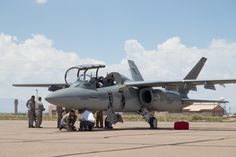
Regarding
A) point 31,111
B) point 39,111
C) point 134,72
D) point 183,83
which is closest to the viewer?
point 183,83

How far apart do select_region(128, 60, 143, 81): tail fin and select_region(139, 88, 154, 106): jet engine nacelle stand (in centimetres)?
471

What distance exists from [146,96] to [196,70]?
5.80 m

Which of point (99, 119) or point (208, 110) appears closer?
point (99, 119)

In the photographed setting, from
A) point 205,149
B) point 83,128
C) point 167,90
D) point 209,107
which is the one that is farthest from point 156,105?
point 209,107

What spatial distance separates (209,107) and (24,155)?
146775mm

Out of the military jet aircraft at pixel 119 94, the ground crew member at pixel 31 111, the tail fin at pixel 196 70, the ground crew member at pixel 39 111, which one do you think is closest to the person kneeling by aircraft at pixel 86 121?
the military jet aircraft at pixel 119 94

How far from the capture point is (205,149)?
1009 cm

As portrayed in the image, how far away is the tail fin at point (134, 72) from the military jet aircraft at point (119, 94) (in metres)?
3.71

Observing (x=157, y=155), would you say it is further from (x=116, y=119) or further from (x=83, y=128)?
(x=116, y=119)

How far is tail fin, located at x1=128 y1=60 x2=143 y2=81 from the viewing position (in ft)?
98.7

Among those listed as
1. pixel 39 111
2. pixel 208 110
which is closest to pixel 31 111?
pixel 39 111

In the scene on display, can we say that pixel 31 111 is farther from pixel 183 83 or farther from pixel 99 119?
pixel 183 83

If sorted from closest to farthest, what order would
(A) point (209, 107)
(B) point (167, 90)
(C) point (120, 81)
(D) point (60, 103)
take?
(D) point (60, 103)
(C) point (120, 81)
(B) point (167, 90)
(A) point (209, 107)

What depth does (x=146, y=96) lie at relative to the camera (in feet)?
83.1
